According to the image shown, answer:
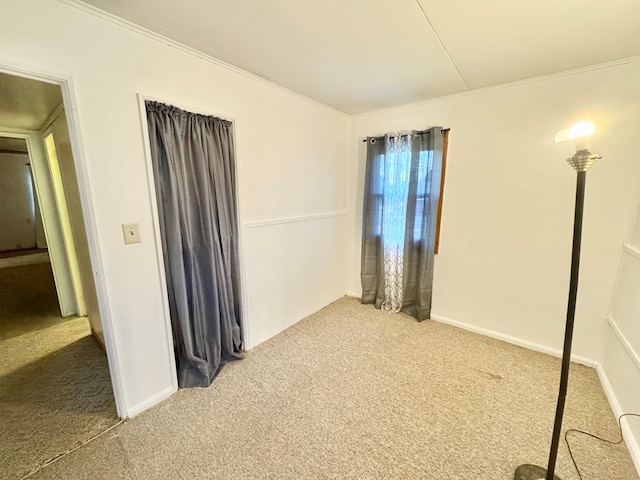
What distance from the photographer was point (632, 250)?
1.76 metres

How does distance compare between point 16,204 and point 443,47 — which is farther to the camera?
point 16,204

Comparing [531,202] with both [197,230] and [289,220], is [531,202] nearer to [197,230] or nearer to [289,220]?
[289,220]

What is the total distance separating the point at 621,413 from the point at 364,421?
1512 millimetres

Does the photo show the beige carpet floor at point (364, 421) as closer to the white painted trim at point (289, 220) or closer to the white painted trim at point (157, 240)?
the white painted trim at point (157, 240)

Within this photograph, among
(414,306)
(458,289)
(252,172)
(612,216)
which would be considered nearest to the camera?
(612,216)

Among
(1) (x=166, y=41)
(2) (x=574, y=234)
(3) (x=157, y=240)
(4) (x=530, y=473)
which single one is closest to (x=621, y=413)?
(4) (x=530, y=473)

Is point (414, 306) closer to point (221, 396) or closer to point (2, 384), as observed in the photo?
point (221, 396)

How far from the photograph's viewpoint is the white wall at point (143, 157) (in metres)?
1.28

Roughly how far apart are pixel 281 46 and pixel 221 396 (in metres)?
2.29

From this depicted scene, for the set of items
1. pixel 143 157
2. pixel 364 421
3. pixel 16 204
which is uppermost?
pixel 143 157

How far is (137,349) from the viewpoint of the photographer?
64.2 inches

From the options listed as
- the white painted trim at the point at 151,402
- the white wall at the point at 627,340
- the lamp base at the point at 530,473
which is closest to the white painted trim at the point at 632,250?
the white wall at the point at 627,340

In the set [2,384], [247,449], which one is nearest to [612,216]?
[247,449]

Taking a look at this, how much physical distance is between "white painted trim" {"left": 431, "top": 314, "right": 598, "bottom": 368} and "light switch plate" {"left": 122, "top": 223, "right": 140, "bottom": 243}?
9.00 feet
